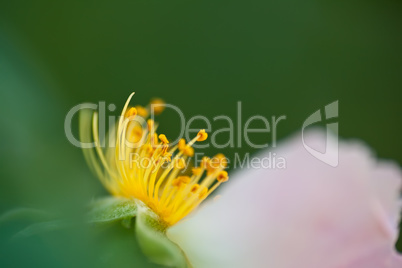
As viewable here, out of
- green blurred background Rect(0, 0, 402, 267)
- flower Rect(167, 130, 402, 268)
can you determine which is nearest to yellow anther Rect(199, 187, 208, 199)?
flower Rect(167, 130, 402, 268)

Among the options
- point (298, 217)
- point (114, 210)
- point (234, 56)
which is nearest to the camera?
point (298, 217)

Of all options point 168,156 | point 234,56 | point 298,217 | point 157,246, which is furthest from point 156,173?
point 234,56

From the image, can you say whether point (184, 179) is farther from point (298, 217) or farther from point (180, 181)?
point (298, 217)

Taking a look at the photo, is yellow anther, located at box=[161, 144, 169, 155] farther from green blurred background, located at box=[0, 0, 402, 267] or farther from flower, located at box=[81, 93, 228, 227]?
green blurred background, located at box=[0, 0, 402, 267]

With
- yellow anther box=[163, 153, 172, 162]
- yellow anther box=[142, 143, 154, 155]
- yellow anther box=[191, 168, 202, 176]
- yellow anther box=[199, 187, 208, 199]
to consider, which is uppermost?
yellow anther box=[142, 143, 154, 155]

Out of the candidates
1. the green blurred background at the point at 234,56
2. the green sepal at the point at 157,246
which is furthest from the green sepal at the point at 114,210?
the green blurred background at the point at 234,56

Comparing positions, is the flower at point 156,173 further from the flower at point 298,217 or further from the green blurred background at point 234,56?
the green blurred background at point 234,56

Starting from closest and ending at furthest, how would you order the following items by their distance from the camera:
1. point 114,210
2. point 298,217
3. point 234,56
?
point 298,217
point 114,210
point 234,56
